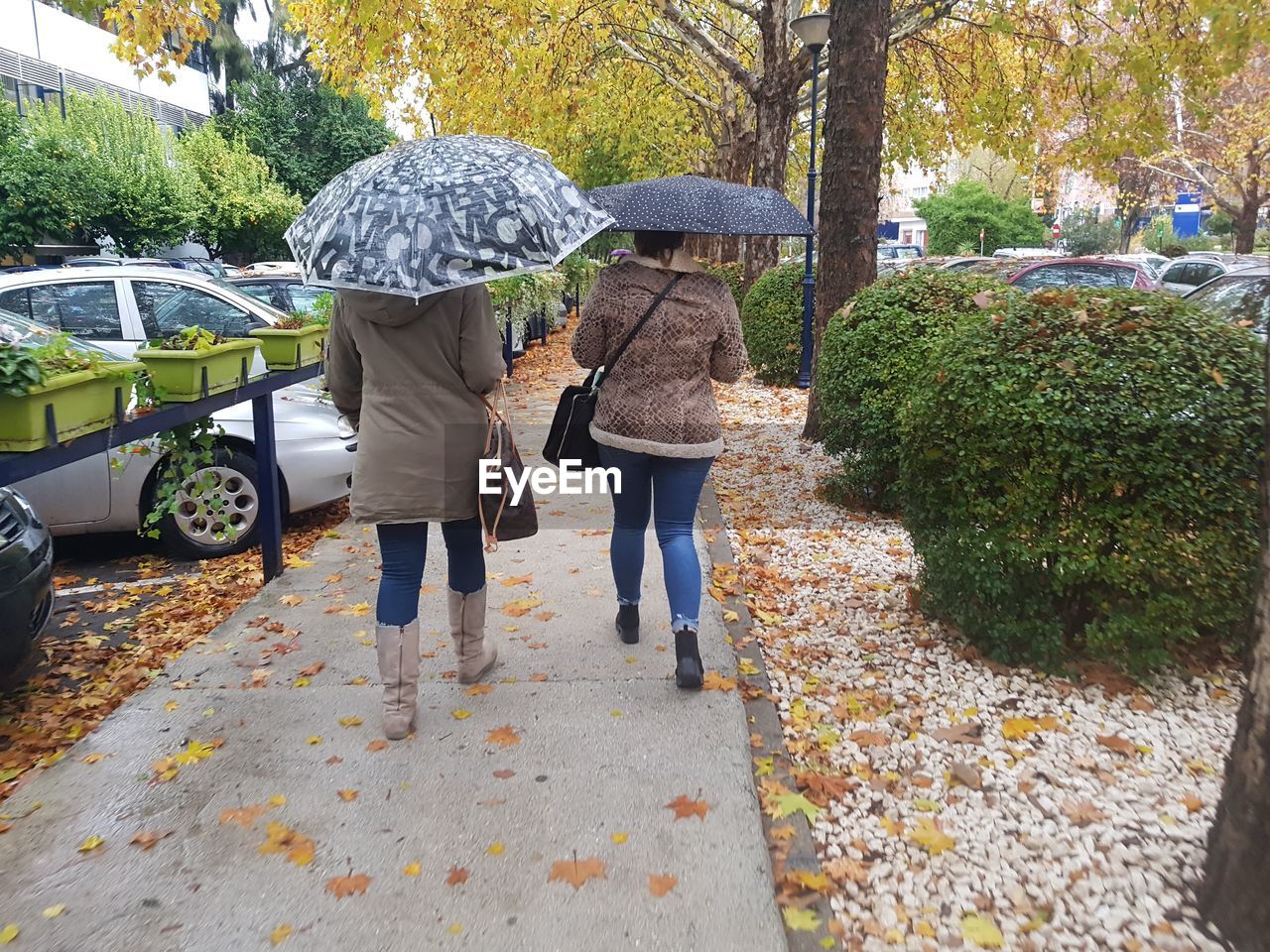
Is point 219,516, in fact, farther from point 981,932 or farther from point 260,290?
point 981,932

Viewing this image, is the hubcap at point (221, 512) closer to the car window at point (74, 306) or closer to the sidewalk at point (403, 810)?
the sidewalk at point (403, 810)

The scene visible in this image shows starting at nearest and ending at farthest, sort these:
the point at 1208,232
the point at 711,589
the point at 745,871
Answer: the point at 745,871, the point at 711,589, the point at 1208,232

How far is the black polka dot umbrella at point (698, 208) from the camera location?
3803 mm

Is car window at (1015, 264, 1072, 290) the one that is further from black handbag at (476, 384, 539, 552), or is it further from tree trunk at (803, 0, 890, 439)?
black handbag at (476, 384, 539, 552)

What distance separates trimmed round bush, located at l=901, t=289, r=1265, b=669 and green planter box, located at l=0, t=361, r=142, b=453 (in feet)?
11.1

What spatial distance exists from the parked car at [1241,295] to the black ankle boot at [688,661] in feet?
15.1

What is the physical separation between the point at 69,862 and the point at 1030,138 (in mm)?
15155

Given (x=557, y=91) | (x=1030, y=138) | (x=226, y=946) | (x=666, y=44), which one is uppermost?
(x=666, y=44)

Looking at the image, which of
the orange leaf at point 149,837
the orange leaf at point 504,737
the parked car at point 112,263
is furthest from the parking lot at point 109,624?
the parked car at point 112,263

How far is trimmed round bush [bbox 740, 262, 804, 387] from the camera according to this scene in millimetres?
13844

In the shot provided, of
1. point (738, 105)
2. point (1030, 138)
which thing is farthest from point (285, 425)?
point (738, 105)

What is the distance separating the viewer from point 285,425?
6719mm

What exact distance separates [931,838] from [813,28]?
11.3 meters

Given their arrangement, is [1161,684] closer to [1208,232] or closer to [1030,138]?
[1030,138]
